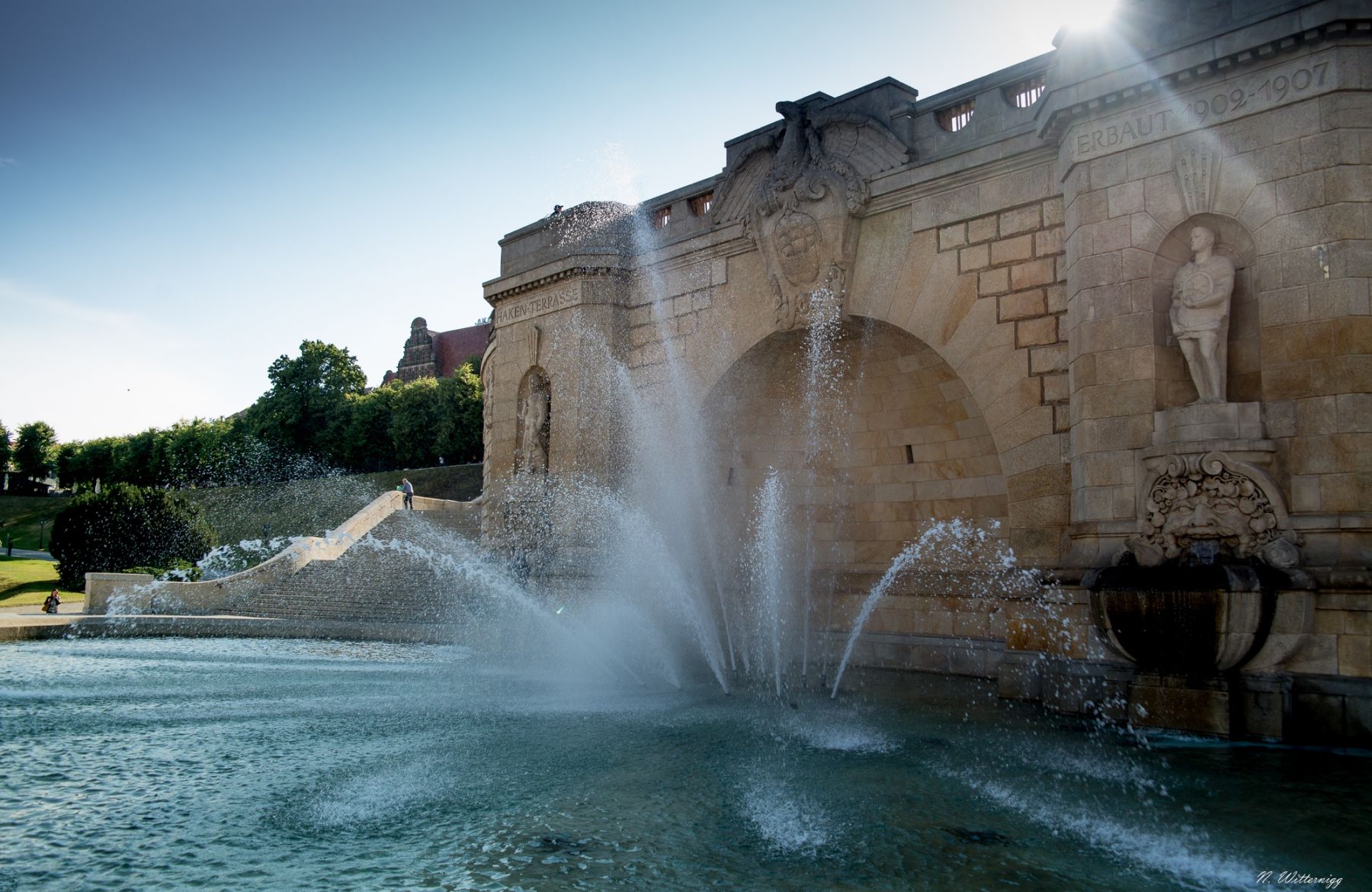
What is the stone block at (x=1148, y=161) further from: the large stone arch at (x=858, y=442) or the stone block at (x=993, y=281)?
the large stone arch at (x=858, y=442)

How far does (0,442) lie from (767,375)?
99.9 metres

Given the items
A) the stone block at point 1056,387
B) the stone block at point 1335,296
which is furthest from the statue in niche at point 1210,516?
the stone block at point 1056,387

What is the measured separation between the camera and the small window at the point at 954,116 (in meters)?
10.9

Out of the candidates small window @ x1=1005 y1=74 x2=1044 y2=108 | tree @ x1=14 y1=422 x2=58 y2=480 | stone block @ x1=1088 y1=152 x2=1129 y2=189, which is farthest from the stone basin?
tree @ x1=14 y1=422 x2=58 y2=480

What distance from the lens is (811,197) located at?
38.0 feet

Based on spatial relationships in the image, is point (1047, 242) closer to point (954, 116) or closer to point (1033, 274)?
point (1033, 274)

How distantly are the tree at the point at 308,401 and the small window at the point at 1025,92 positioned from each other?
56.4 metres

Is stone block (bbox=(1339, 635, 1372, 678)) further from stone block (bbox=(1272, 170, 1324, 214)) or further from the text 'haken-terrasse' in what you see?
the text 'haken-terrasse'

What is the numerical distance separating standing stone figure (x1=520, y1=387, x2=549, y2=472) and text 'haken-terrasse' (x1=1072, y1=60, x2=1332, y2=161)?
28.6 feet

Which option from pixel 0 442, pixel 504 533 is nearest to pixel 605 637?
pixel 504 533

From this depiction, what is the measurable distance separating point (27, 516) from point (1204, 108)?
3145 inches

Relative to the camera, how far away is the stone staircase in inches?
778

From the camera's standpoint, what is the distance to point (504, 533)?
15109 millimetres

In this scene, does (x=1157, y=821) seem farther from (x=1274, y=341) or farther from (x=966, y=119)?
(x=966, y=119)
